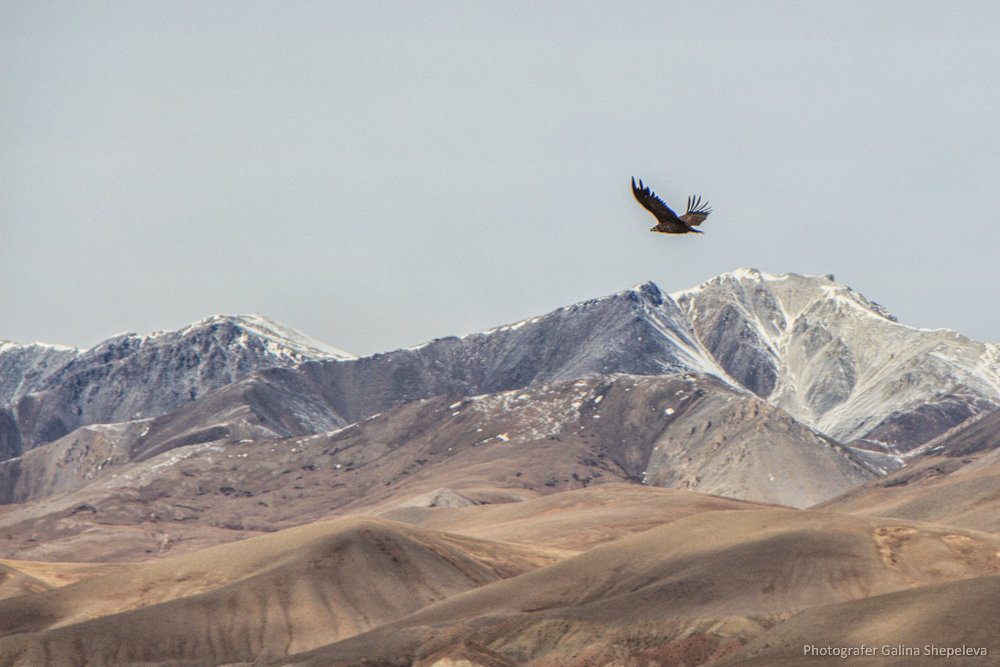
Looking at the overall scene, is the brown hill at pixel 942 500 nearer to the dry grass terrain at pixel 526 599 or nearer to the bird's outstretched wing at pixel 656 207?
the dry grass terrain at pixel 526 599

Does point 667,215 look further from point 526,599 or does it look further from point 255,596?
point 255,596

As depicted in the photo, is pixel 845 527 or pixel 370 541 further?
pixel 370 541

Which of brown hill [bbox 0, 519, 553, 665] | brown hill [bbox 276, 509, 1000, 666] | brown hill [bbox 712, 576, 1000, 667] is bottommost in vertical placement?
brown hill [bbox 712, 576, 1000, 667]

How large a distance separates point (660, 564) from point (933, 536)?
2049 cm

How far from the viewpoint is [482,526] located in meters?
177

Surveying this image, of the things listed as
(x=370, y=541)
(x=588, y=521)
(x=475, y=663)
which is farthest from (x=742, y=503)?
(x=475, y=663)

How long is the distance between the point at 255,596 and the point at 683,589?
3728cm

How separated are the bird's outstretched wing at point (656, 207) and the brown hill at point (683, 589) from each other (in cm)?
5618

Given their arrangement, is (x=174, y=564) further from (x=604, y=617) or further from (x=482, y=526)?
(x=482, y=526)

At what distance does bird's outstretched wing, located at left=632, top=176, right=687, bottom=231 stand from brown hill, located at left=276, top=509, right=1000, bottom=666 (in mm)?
56177

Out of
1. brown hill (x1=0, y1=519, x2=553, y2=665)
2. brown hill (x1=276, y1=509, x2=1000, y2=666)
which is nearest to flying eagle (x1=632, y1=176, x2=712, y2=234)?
brown hill (x1=276, y1=509, x2=1000, y2=666)

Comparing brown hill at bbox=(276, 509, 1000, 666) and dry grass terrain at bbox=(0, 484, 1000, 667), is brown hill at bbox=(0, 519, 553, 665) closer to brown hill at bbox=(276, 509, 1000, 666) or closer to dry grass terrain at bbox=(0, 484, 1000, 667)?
dry grass terrain at bbox=(0, 484, 1000, 667)

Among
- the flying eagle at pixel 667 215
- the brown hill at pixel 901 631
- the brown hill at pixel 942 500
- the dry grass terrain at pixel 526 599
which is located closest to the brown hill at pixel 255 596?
the dry grass terrain at pixel 526 599

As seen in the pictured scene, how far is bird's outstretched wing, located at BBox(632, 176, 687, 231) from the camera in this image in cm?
2765
